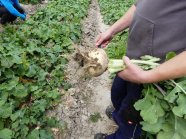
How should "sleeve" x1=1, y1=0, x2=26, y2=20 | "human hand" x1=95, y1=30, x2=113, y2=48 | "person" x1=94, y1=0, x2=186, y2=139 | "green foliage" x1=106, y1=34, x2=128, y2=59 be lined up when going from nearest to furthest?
"person" x1=94, y1=0, x2=186, y2=139, "human hand" x1=95, y1=30, x2=113, y2=48, "green foliage" x1=106, y1=34, x2=128, y2=59, "sleeve" x1=1, y1=0, x2=26, y2=20

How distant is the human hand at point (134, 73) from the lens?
2412 millimetres

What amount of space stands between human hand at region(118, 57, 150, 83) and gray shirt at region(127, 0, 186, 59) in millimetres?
223

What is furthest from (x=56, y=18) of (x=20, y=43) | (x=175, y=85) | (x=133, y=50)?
(x=175, y=85)

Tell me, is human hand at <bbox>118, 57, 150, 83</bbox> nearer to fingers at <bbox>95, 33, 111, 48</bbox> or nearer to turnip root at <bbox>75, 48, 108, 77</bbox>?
turnip root at <bbox>75, 48, 108, 77</bbox>

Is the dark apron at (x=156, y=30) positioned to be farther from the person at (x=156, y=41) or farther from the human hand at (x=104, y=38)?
the human hand at (x=104, y=38)

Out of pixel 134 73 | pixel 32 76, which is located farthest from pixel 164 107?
pixel 32 76

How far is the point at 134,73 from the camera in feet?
8.09

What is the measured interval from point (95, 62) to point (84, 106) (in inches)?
41.4

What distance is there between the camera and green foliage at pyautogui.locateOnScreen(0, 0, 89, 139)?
3102 mm

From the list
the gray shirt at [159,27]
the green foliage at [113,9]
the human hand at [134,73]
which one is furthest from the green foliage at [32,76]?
the green foliage at [113,9]

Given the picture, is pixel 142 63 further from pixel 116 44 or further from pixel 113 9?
pixel 113 9

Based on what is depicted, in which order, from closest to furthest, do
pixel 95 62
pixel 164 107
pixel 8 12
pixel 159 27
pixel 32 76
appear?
1. pixel 159 27
2. pixel 164 107
3. pixel 95 62
4. pixel 32 76
5. pixel 8 12

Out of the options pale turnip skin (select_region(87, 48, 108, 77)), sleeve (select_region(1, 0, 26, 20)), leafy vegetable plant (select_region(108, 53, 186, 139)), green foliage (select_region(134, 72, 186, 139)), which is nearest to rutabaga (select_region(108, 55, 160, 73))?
leafy vegetable plant (select_region(108, 53, 186, 139))

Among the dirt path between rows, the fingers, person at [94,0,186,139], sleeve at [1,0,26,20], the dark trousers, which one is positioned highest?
person at [94,0,186,139]
